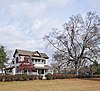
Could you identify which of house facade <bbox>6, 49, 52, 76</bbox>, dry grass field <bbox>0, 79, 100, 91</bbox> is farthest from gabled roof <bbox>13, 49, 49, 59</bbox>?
dry grass field <bbox>0, 79, 100, 91</bbox>

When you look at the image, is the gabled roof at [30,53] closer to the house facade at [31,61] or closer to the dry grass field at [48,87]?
the house facade at [31,61]

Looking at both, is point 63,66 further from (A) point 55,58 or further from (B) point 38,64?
(B) point 38,64

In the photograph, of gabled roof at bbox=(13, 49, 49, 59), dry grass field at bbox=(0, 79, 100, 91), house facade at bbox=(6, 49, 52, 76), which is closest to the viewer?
dry grass field at bbox=(0, 79, 100, 91)

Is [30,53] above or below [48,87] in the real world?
above

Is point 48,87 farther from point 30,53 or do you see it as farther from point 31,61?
point 30,53

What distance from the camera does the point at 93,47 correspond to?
168 ft

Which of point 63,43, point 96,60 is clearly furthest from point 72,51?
point 96,60

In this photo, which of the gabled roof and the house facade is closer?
the house facade

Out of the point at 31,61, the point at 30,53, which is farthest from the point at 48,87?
the point at 30,53

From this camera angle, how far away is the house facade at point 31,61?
56.3m

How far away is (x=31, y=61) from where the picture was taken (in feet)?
188

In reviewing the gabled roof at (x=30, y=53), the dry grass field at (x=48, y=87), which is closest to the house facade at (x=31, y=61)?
the gabled roof at (x=30, y=53)

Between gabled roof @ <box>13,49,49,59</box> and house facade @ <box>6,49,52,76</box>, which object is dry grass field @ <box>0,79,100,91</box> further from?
gabled roof @ <box>13,49,49,59</box>

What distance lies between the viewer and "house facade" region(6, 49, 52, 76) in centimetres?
5625
